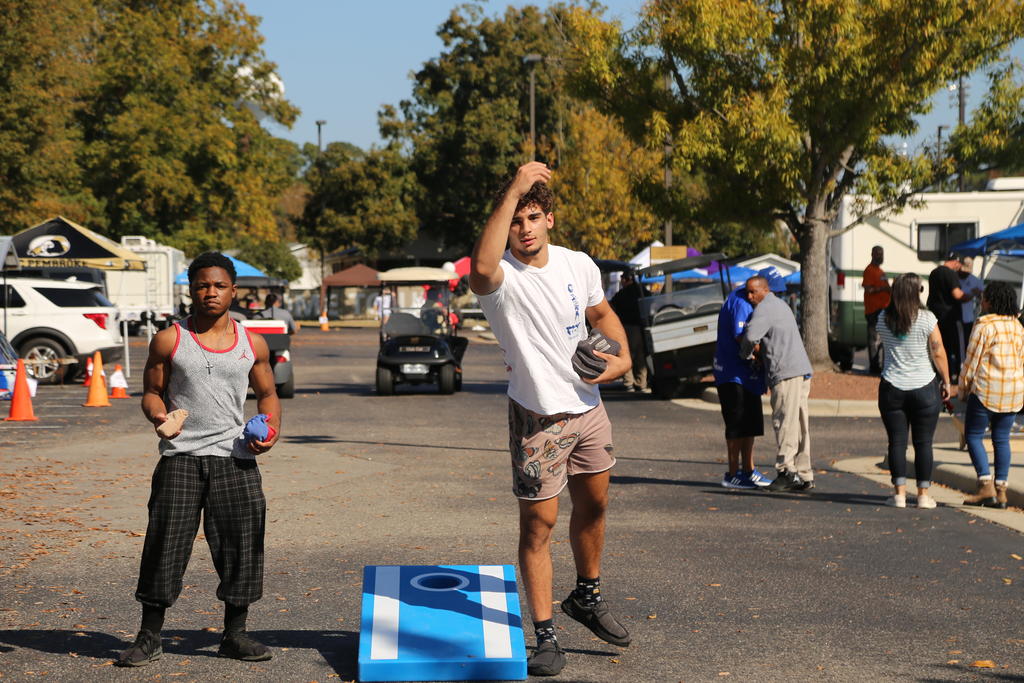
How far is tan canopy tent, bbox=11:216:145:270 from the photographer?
25141mm

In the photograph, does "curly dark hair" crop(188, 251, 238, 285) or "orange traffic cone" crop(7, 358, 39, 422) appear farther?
"orange traffic cone" crop(7, 358, 39, 422)

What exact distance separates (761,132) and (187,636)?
16.7 meters

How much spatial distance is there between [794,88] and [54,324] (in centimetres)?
1321

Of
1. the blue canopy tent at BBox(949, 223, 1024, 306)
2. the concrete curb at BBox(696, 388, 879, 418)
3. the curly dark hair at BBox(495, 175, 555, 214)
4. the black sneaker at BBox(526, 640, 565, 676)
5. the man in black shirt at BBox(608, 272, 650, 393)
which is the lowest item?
the concrete curb at BBox(696, 388, 879, 418)

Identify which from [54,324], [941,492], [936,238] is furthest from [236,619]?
[936,238]

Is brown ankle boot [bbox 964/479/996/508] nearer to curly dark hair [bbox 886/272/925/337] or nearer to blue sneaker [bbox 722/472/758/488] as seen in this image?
curly dark hair [bbox 886/272/925/337]

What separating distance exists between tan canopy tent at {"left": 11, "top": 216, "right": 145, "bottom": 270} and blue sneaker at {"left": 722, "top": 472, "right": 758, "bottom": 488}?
1781 centimetres

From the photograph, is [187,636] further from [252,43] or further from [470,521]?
[252,43]

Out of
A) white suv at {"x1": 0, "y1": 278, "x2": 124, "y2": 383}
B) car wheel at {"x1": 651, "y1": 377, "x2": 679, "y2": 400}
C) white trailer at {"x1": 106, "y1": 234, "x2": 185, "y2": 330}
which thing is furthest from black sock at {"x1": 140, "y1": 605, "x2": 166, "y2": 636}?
white trailer at {"x1": 106, "y1": 234, "x2": 185, "y2": 330}

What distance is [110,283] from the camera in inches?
1769

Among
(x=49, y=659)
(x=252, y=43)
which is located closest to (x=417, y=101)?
(x=252, y=43)

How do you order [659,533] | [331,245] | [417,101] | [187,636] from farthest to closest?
[331,245]
[417,101]
[659,533]
[187,636]

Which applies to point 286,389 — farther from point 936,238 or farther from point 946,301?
point 936,238

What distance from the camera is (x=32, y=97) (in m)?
29.0
